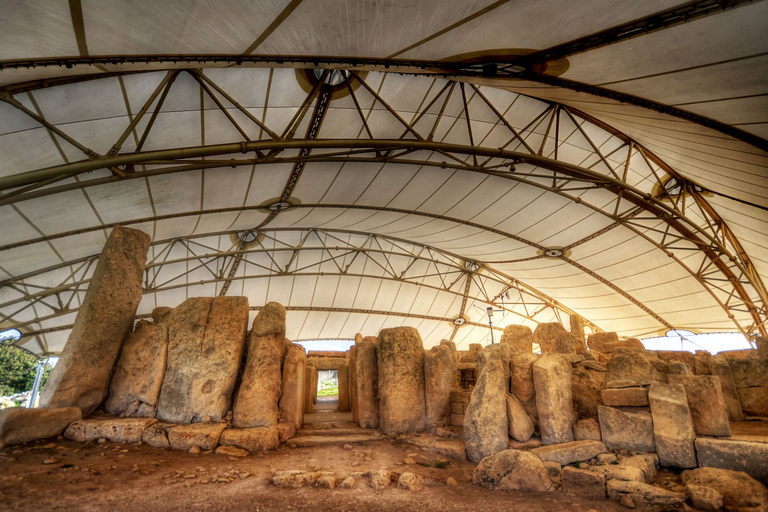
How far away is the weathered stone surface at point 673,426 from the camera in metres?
5.18

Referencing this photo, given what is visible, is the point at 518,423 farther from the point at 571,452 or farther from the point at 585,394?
the point at 585,394

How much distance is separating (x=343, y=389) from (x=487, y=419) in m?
7.68

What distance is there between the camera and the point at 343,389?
1288cm

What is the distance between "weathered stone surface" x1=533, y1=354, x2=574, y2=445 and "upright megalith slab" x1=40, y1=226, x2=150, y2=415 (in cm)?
797

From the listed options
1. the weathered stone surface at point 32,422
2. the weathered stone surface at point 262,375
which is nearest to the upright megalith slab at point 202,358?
the weathered stone surface at point 262,375

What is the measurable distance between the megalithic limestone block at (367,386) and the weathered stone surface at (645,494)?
4872 millimetres

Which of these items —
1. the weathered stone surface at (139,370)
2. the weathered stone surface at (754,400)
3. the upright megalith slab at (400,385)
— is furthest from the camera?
the upright megalith slab at (400,385)

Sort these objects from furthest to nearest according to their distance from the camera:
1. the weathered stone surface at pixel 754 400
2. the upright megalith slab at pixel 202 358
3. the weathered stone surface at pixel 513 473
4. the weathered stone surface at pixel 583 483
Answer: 1. the upright megalith slab at pixel 202 358
2. the weathered stone surface at pixel 754 400
3. the weathered stone surface at pixel 513 473
4. the weathered stone surface at pixel 583 483

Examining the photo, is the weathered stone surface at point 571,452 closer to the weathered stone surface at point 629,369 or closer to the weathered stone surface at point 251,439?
the weathered stone surface at point 629,369

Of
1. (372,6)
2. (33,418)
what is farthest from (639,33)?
(33,418)

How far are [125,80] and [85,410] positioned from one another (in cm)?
587

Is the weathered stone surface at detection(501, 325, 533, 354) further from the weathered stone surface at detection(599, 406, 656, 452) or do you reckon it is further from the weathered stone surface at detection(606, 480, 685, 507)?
the weathered stone surface at detection(606, 480, 685, 507)

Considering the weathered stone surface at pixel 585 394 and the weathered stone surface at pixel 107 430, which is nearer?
the weathered stone surface at pixel 107 430

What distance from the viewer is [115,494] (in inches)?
175
